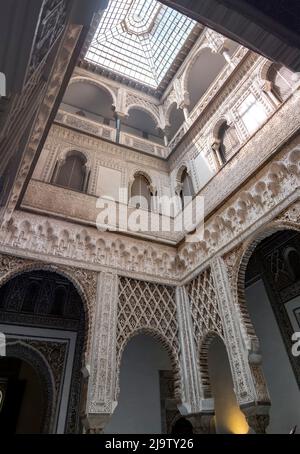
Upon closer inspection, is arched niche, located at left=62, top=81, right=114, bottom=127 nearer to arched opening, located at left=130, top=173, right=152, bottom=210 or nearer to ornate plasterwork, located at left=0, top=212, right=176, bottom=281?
arched opening, located at left=130, top=173, right=152, bottom=210

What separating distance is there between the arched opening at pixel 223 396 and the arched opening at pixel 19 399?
3.56 metres

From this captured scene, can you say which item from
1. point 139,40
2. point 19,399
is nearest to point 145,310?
point 19,399

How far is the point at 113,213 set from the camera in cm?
538

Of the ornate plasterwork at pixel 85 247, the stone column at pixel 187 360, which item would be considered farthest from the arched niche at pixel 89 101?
the stone column at pixel 187 360

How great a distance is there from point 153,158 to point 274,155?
145 inches

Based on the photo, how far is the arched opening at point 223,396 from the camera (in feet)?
18.1

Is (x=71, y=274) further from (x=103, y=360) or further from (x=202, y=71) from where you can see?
(x=202, y=71)

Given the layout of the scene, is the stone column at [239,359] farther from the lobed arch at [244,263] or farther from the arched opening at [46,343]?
the arched opening at [46,343]

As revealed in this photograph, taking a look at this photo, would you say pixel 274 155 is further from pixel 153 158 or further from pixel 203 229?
pixel 153 158

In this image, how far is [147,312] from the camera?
4.80 metres

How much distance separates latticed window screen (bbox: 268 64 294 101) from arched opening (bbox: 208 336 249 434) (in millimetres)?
4528

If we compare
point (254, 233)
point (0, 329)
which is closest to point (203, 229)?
point (254, 233)

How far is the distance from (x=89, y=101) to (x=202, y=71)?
3.11m

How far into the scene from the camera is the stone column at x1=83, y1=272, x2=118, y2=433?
12.1ft
